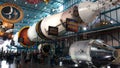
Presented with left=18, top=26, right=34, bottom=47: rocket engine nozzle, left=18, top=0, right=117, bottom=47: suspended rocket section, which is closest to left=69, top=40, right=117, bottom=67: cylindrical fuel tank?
left=18, top=0, right=117, bottom=47: suspended rocket section

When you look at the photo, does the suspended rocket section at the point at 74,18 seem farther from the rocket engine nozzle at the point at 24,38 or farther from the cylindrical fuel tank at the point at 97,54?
the rocket engine nozzle at the point at 24,38

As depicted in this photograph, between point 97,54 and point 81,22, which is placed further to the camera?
point 81,22

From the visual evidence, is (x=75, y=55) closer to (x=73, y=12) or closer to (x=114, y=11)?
(x=73, y=12)

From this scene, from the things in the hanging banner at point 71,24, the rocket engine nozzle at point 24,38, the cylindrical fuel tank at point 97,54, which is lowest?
the cylindrical fuel tank at point 97,54

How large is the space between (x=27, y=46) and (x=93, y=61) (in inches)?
224

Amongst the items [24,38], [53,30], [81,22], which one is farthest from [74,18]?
[24,38]

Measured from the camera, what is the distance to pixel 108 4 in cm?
380

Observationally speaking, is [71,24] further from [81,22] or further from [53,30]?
[53,30]

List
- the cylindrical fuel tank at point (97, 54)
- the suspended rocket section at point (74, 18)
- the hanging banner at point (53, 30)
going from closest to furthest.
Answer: the cylindrical fuel tank at point (97, 54), the suspended rocket section at point (74, 18), the hanging banner at point (53, 30)

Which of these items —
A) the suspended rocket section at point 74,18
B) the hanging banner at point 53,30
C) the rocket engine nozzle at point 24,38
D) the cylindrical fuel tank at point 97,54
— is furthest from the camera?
the rocket engine nozzle at point 24,38

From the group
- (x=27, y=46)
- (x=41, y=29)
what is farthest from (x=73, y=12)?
(x=27, y=46)

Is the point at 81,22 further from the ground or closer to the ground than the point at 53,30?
further from the ground

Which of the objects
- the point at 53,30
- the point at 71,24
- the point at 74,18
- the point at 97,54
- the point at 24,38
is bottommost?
the point at 97,54

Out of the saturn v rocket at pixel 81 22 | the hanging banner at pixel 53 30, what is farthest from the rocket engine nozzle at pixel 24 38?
the hanging banner at pixel 53 30
